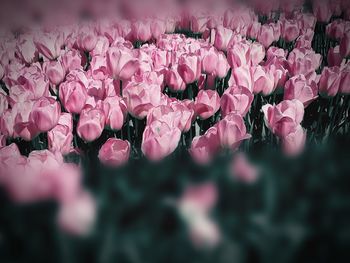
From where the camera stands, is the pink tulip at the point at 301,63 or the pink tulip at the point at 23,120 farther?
the pink tulip at the point at 301,63

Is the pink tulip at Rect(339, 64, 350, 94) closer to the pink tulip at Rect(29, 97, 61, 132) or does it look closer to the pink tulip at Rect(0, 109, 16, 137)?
the pink tulip at Rect(29, 97, 61, 132)

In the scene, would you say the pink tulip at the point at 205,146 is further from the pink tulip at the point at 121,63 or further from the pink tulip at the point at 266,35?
the pink tulip at the point at 266,35

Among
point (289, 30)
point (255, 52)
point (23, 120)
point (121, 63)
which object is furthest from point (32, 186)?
point (289, 30)

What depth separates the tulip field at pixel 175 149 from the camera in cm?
48

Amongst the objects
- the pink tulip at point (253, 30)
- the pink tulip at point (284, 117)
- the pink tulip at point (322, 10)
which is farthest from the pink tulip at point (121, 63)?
the pink tulip at point (322, 10)

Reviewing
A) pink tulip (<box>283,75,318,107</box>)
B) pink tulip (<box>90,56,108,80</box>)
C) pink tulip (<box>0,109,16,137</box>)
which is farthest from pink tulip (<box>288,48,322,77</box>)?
pink tulip (<box>0,109,16,137</box>)

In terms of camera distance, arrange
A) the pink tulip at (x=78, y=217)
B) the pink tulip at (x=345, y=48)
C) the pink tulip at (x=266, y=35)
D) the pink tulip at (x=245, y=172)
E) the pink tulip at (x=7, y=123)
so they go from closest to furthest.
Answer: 1. the pink tulip at (x=78, y=217)
2. the pink tulip at (x=245, y=172)
3. the pink tulip at (x=7, y=123)
4. the pink tulip at (x=345, y=48)
5. the pink tulip at (x=266, y=35)

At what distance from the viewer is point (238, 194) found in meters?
0.58

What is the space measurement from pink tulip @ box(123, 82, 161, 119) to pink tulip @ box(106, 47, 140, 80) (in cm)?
16

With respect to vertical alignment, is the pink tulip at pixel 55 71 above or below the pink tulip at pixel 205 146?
above

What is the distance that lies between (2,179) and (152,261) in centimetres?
28

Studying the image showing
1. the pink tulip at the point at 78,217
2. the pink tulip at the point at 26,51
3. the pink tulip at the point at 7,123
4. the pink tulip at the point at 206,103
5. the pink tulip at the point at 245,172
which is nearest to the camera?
the pink tulip at the point at 78,217

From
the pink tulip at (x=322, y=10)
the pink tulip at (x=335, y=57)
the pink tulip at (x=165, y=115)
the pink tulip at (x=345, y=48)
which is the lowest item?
the pink tulip at (x=165, y=115)

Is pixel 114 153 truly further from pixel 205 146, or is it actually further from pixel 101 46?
pixel 101 46
